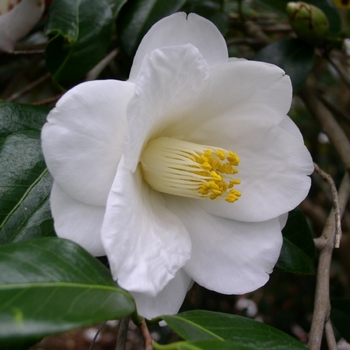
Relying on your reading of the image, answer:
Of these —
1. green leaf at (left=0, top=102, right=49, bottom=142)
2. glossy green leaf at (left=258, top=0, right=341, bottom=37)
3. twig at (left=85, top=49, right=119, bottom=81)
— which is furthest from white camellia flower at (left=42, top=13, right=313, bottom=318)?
glossy green leaf at (left=258, top=0, right=341, bottom=37)

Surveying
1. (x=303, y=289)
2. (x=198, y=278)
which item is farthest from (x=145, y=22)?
(x=303, y=289)

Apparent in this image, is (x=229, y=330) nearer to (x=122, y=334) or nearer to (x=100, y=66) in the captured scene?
(x=122, y=334)

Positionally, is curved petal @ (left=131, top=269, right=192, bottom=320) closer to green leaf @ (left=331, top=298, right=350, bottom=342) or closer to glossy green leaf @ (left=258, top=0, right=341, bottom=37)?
green leaf @ (left=331, top=298, right=350, bottom=342)

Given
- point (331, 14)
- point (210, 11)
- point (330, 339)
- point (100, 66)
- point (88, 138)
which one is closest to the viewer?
point (88, 138)

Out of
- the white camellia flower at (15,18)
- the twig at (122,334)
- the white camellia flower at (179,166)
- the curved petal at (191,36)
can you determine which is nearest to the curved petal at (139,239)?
the white camellia flower at (179,166)

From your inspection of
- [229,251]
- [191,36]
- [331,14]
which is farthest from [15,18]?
[331,14]

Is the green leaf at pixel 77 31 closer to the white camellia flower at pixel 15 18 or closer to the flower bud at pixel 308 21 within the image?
the white camellia flower at pixel 15 18
